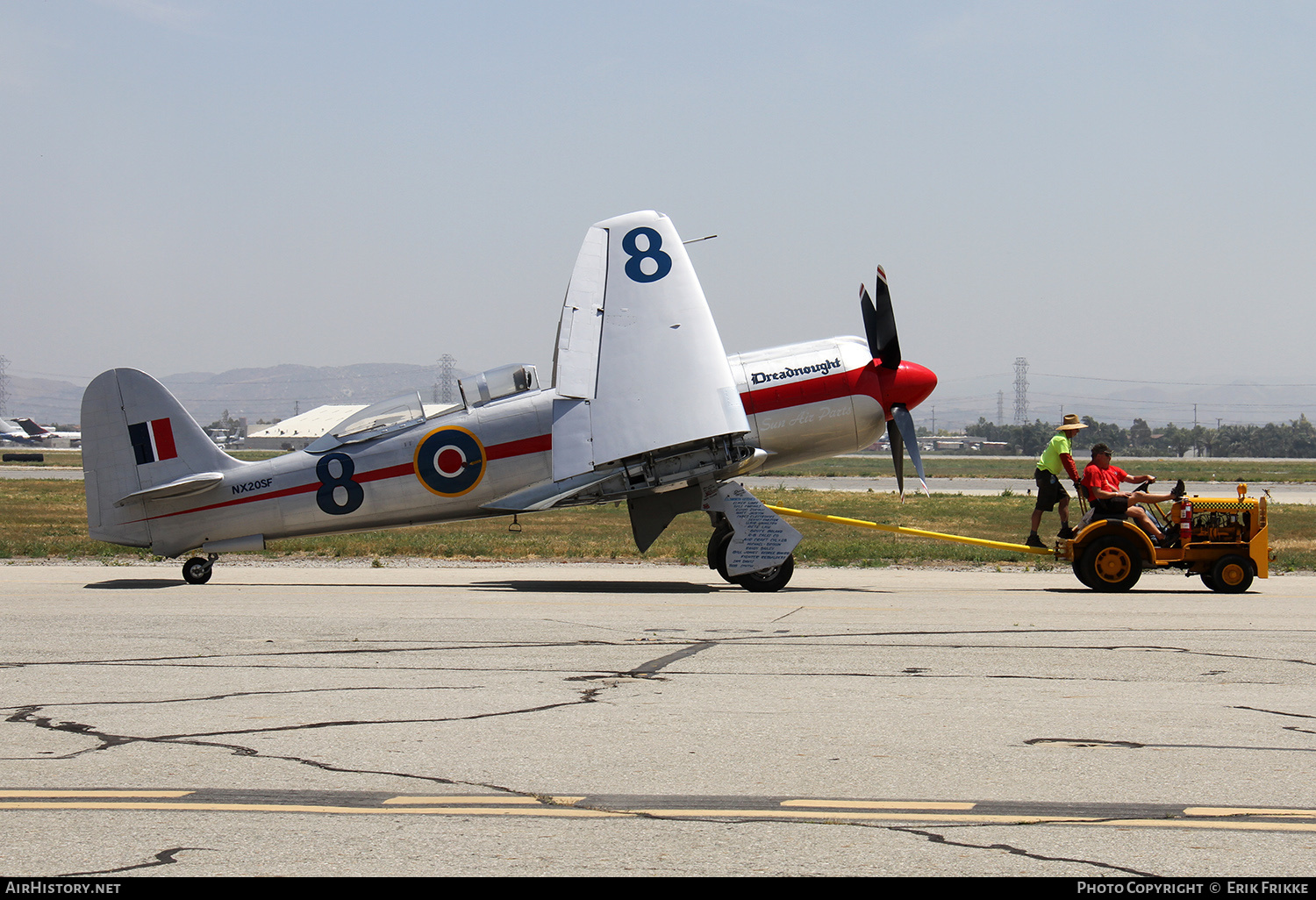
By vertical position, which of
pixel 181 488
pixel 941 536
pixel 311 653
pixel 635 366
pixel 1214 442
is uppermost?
pixel 635 366

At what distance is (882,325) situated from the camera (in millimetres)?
14992

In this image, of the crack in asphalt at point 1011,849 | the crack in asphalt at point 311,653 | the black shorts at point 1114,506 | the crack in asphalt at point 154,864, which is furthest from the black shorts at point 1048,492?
the crack in asphalt at point 154,864

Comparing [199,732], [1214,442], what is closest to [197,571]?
[199,732]

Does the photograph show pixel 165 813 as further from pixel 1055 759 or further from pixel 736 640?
pixel 736 640

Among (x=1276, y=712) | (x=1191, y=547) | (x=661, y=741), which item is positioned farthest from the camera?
(x=1191, y=547)

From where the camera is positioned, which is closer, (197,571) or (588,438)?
(588,438)

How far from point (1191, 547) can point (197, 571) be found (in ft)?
44.5

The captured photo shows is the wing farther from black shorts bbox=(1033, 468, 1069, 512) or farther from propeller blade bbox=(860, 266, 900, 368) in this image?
black shorts bbox=(1033, 468, 1069, 512)

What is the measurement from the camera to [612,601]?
42.8 feet

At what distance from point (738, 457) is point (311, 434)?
437 feet

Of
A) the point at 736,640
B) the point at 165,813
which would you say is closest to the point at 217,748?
the point at 165,813

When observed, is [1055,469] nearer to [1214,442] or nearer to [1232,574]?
[1232,574]

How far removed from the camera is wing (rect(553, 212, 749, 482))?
13.8m

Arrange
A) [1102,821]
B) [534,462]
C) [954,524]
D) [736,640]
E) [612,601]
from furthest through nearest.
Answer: [954,524]
[534,462]
[612,601]
[736,640]
[1102,821]
